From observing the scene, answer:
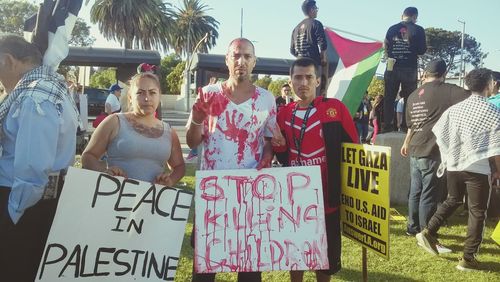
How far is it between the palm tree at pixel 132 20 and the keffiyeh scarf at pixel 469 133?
144 ft

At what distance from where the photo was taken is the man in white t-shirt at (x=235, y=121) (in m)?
2.82

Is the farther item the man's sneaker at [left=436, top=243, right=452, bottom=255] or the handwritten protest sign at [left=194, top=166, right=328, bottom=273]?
the man's sneaker at [left=436, top=243, right=452, bottom=255]

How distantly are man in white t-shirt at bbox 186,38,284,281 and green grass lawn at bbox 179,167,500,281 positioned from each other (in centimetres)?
160

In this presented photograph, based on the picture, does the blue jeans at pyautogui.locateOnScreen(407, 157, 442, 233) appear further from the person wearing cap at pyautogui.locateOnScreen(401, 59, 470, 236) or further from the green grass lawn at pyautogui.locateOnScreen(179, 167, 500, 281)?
the green grass lawn at pyautogui.locateOnScreen(179, 167, 500, 281)

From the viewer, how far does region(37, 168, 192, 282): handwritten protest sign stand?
2516mm

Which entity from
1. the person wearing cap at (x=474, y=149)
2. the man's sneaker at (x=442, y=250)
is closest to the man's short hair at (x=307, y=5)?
the person wearing cap at (x=474, y=149)

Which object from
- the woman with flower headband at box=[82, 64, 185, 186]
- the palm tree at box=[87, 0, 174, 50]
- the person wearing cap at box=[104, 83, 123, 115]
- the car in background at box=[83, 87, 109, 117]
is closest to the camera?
the woman with flower headband at box=[82, 64, 185, 186]

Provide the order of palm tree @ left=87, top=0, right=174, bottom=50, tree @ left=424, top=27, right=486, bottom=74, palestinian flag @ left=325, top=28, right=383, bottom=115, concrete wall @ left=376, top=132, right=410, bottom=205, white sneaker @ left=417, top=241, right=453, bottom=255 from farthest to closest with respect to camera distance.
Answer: tree @ left=424, top=27, right=486, bottom=74 → palm tree @ left=87, top=0, right=174, bottom=50 → concrete wall @ left=376, top=132, right=410, bottom=205 → palestinian flag @ left=325, top=28, right=383, bottom=115 → white sneaker @ left=417, top=241, right=453, bottom=255

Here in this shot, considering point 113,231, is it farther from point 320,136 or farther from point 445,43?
point 445,43

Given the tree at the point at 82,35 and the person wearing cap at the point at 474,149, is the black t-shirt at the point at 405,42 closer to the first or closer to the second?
the person wearing cap at the point at 474,149

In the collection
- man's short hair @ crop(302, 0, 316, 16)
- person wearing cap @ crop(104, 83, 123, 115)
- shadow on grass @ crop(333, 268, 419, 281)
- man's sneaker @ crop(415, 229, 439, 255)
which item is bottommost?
shadow on grass @ crop(333, 268, 419, 281)

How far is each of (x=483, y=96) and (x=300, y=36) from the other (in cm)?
238

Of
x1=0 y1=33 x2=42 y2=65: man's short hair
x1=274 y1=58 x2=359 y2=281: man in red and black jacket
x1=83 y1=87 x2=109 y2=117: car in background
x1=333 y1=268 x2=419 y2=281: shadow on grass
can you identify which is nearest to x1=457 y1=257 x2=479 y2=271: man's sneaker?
x1=333 y1=268 x2=419 y2=281: shadow on grass

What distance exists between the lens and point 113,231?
8.69 feet
